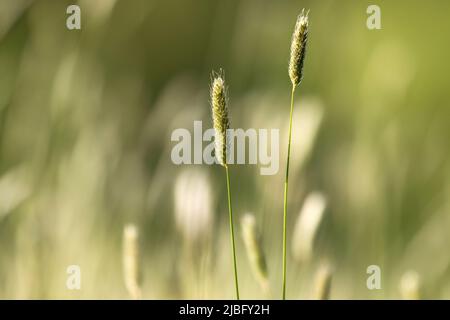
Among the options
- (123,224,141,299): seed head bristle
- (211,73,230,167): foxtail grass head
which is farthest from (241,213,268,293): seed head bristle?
(123,224,141,299): seed head bristle

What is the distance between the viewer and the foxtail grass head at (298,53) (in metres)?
1.36

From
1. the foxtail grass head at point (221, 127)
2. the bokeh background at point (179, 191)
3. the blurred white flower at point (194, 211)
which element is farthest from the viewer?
the bokeh background at point (179, 191)

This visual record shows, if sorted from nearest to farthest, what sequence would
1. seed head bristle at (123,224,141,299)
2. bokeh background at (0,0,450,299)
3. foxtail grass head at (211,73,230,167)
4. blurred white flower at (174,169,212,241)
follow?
foxtail grass head at (211,73,230,167), seed head bristle at (123,224,141,299), blurred white flower at (174,169,212,241), bokeh background at (0,0,450,299)

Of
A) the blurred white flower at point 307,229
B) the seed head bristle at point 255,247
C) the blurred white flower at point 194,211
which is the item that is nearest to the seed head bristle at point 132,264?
the blurred white flower at point 194,211

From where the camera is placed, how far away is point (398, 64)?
2664 millimetres

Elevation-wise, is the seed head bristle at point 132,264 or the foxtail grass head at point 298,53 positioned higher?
the foxtail grass head at point 298,53

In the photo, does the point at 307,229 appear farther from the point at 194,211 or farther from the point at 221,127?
the point at 221,127

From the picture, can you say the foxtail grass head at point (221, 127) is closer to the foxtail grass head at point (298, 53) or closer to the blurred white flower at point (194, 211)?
the foxtail grass head at point (298, 53)

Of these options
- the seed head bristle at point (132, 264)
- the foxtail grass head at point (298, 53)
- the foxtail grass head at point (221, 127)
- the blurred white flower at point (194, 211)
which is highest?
the foxtail grass head at point (298, 53)

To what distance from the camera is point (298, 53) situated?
138 centimetres

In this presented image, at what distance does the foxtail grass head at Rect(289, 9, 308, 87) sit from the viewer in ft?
4.48

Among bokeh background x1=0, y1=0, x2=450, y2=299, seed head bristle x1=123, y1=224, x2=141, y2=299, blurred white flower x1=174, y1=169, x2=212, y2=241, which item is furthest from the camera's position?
bokeh background x1=0, y1=0, x2=450, y2=299

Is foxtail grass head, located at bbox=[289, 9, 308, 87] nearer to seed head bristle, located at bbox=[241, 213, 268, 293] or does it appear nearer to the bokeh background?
seed head bristle, located at bbox=[241, 213, 268, 293]
